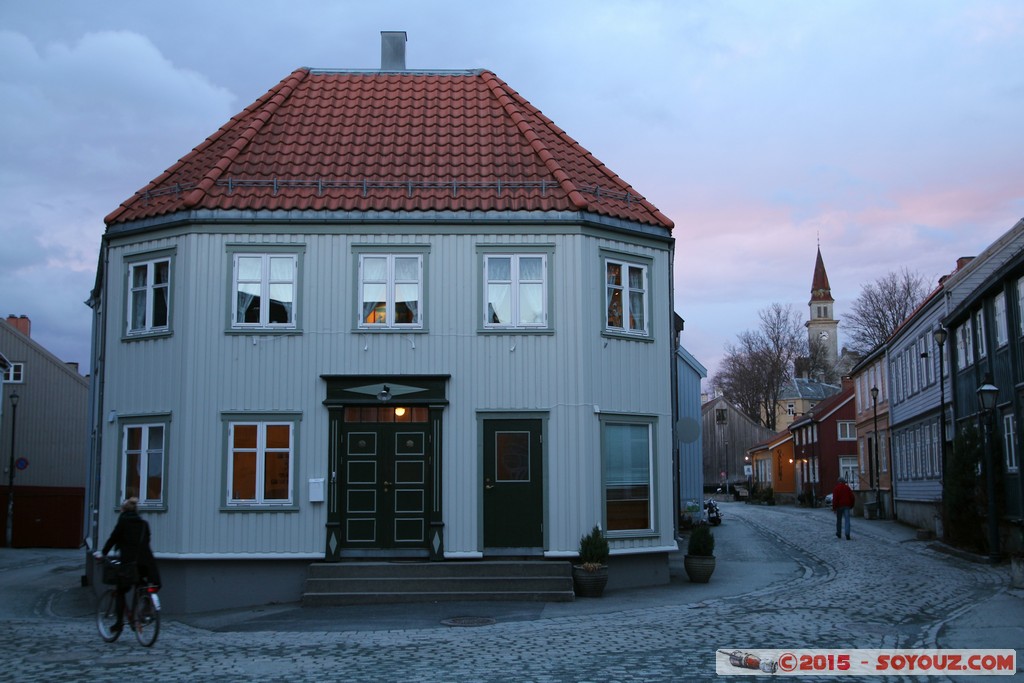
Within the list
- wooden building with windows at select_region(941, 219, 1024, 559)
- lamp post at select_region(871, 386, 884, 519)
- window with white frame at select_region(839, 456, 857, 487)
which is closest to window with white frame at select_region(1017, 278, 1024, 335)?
wooden building with windows at select_region(941, 219, 1024, 559)

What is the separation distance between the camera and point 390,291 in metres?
18.7

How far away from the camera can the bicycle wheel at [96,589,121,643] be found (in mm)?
13258

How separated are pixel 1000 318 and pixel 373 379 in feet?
48.7

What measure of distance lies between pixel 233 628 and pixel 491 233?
773cm

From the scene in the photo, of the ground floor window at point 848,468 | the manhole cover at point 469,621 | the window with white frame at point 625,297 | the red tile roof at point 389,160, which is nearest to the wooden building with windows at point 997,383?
the window with white frame at point 625,297

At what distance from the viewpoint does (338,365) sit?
1848 cm

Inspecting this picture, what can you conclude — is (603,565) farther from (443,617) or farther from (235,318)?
(235,318)

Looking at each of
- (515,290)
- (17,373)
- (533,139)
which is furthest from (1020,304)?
(17,373)

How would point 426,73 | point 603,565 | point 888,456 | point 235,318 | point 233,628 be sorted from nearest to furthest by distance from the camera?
point 233,628 → point 603,565 → point 235,318 → point 426,73 → point 888,456

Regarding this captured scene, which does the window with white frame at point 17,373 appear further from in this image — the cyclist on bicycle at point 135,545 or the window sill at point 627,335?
the cyclist on bicycle at point 135,545

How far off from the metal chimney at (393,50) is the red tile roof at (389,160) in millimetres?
1283

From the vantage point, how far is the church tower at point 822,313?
13388 centimetres

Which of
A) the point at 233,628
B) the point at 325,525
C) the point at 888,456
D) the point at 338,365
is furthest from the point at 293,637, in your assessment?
the point at 888,456

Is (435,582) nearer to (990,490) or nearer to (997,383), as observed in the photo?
(990,490)
